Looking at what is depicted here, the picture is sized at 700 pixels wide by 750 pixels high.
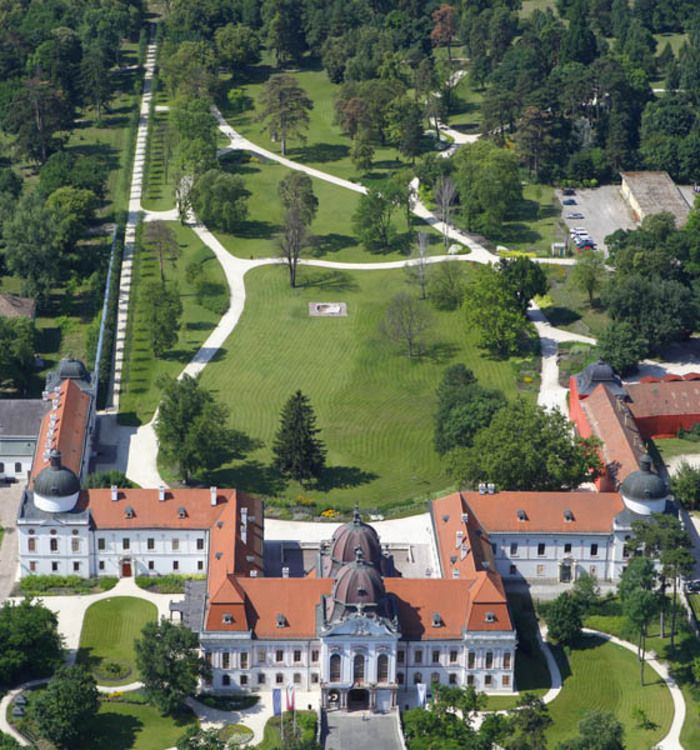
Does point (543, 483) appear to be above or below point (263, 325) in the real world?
above

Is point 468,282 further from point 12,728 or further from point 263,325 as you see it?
point 12,728

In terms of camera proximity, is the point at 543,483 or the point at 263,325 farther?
the point at 263,325

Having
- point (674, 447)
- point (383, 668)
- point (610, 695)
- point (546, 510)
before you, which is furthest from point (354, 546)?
point (674, 447)

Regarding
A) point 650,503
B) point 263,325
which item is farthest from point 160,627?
point 263,325

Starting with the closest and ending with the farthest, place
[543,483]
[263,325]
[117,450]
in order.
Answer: [543,483]
[117,450]
[263,325]

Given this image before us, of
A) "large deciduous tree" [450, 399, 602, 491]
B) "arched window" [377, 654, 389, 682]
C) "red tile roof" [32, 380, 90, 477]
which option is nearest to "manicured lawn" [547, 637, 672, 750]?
"arched window" [377, 654, 389, 682]

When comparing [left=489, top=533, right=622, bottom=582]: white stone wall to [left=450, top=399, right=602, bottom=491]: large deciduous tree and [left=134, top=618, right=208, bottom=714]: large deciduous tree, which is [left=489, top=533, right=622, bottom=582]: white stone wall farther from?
[left=134, top=618, right=208, bottom=714]: large deciduous tree
